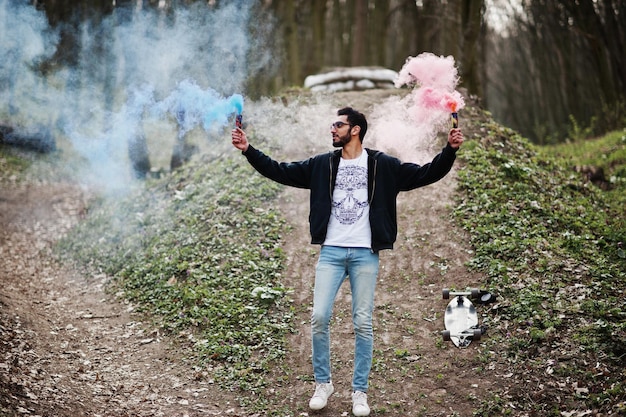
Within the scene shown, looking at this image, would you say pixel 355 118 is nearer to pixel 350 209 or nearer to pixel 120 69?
pixel 350 209

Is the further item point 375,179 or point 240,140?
point 240,140

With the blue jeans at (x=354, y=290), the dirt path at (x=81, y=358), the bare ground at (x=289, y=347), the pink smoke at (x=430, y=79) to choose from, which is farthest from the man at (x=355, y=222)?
the dirt path at (x=81, y=358)

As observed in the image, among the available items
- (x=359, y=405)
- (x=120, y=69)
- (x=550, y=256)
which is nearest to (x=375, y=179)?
(x=359, y=405)

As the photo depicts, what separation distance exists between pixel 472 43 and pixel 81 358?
1079 cm

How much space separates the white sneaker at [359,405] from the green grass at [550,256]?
131 centimetres

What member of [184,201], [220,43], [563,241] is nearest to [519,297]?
[563,241]

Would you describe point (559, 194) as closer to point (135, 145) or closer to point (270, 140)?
point (270, 140)

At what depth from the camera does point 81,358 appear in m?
6.26

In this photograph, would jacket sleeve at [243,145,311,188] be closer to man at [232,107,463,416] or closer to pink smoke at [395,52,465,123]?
man at [232,107,463,416]

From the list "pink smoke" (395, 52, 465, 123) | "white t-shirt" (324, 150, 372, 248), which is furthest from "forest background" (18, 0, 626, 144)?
"white t-shirt" (324, 150, 372, 248)

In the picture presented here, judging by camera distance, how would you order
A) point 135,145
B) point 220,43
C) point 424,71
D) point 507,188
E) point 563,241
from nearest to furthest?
point 424,71 < point 563,241 < point 507,188 < point 220,43 < point 135,145

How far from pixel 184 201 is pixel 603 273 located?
22.1 feet

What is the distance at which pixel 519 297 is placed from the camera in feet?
21.9

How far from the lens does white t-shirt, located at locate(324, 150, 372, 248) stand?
489 centimetres
